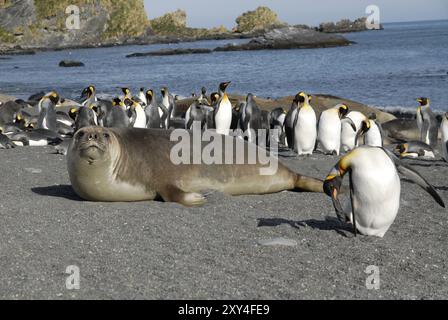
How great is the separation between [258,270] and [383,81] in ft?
125

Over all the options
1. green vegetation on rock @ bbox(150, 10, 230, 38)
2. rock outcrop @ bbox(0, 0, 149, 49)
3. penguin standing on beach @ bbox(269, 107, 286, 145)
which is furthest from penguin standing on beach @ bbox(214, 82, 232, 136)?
green vegetation on rock @ bbox(150, 10, 230, 38)

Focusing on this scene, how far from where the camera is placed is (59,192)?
26.0 feet

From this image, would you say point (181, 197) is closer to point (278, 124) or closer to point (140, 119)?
point (140, 119)

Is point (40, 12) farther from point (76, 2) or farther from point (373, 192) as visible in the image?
point (373, 192)

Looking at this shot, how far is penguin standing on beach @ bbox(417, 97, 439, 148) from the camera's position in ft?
45.3

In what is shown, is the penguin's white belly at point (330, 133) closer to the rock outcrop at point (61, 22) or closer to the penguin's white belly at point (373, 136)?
the penguin's white belly at point (373, 136)

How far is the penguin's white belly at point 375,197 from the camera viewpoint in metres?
5.83

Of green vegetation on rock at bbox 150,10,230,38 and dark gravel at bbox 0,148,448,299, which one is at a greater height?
green vegetation on rock at bbox 150,10,230,38

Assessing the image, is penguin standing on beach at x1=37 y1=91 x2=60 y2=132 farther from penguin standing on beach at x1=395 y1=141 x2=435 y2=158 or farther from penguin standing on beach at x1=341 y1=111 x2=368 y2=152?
penguin standing on beach at x1=395 y1=141 x2=435 y2=158

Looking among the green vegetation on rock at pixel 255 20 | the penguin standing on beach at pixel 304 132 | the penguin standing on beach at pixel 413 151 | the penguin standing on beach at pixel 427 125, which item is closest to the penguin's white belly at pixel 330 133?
the penguin standing on beach at pixel 304 132

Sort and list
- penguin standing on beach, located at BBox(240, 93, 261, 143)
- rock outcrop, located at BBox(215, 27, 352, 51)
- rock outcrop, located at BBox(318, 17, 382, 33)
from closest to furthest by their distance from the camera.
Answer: penguin standing on beach, located at BBox(240, 93, 261, 143) → rock outcrop, located at BBox(215, 27, 352, 51) → rock outcrop, located at BBox(318, 17, 382, 33)

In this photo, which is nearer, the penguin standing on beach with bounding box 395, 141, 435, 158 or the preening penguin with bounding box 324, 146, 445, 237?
the preening penguin with bounding box 324, 146, 445, 237

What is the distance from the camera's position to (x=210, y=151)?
25.6 feet

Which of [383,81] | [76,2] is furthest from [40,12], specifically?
[383,81]
